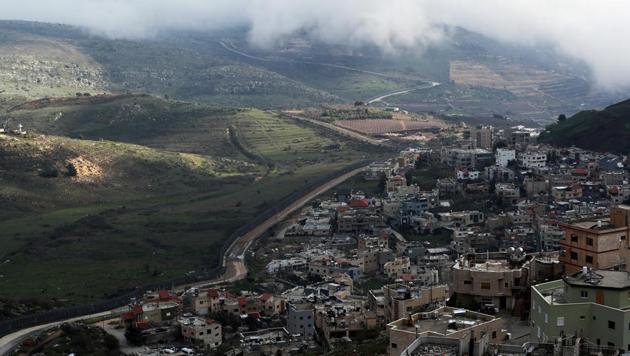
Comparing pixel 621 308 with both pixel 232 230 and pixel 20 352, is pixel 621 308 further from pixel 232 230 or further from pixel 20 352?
pixel 232 230

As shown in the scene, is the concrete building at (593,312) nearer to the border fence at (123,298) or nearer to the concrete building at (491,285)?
the concrete building at (491,285)

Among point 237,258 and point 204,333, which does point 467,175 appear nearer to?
point 237,258

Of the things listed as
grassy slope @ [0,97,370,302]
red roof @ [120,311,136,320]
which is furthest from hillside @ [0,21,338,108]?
red roof @ [120,311,136,320]

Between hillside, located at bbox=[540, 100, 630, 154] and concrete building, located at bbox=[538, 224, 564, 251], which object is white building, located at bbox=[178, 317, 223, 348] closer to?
concrete building, located at bbox=[538, 224, 564, 251]

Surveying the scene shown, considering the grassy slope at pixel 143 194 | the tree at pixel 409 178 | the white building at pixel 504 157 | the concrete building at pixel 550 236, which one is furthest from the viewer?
the tree at pixel 409 178

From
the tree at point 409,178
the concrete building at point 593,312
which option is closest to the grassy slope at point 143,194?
the tree at point 409,178

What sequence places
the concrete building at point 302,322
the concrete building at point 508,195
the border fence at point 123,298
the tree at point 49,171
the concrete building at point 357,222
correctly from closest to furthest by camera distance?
the concrete building at point 302,322
the border fence at point 123,298
the concrete building at point 357,222
the concrete building at point 508,195
the tree at point 49,171

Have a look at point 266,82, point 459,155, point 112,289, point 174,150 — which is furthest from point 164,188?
point 266,82

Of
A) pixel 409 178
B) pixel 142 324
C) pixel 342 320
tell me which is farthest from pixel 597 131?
pixel 142 324
